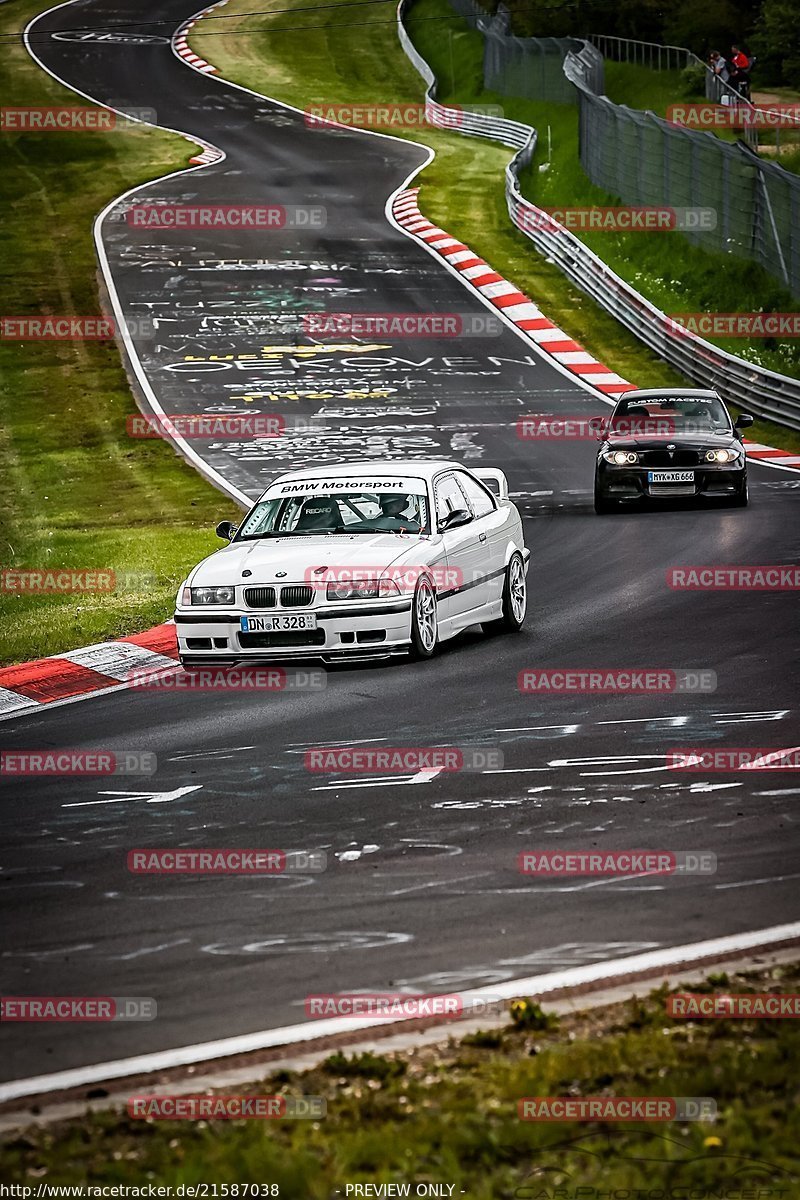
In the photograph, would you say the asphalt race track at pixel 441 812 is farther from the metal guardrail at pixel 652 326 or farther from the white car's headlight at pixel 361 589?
the metal guardrail at pixel 652 326

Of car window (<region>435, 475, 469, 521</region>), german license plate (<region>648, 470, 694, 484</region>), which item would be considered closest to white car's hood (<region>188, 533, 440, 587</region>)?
car window (<region>435, 475, 469, 521</region>)

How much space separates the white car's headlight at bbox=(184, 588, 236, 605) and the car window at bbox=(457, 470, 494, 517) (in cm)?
258

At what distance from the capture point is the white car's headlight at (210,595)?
40.9 ft

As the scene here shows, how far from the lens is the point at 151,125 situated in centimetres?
5247

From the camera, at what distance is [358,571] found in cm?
1247

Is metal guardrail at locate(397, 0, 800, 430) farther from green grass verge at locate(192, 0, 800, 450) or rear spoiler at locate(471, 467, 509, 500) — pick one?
rear spoiler at locate(471, 467, 509, 500)

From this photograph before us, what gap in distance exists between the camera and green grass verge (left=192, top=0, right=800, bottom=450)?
33.1 m

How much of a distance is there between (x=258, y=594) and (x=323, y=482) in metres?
1.71

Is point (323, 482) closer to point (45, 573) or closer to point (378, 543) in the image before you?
point (378, 543)

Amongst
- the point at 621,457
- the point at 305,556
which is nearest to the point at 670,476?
the point at 621,457

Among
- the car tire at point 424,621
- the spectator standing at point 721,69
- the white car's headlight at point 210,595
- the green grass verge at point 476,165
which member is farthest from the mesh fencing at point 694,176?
the white car's headlight at point 210,595

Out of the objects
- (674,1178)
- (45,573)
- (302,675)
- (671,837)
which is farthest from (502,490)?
(674,1178)

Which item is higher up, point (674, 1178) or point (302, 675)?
point (674, 1178)

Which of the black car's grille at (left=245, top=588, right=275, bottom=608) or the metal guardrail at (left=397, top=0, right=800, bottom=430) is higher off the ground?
the black car's grille at (left=245, top=588, right=275, bottom=608)
